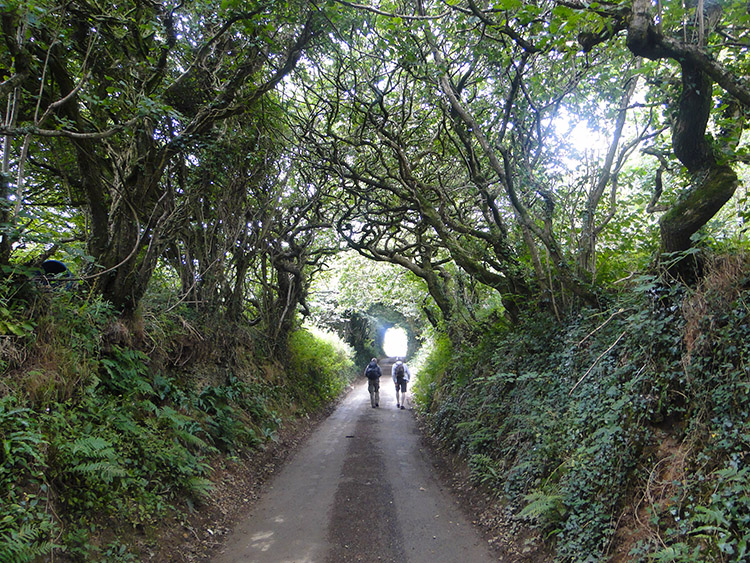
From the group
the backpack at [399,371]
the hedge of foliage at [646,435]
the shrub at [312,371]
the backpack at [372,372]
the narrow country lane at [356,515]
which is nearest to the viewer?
the hedge of foliage at [646,435]

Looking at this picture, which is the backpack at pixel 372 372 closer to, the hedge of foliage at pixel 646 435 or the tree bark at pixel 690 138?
the hedge of foliage at pixel 646 435

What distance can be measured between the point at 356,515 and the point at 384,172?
878 cm

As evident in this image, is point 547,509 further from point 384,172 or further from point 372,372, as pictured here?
point 372,372

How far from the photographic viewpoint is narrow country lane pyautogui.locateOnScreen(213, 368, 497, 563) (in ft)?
15.6

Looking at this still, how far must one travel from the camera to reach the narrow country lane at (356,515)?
4762mm

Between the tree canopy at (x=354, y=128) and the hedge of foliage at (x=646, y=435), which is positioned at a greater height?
the tree canopy at (x=354, y=128)

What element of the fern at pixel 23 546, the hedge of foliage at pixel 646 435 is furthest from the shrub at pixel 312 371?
the fern at pixel 23 546

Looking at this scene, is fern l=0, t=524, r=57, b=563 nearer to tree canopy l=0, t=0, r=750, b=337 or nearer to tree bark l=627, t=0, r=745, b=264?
tree canopy l=0, t=0, r=750, b=337

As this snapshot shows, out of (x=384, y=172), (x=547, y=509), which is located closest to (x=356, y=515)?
(x=547, y=509)

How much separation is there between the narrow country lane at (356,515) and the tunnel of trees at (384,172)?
95 cm

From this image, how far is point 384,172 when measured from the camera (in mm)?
11852

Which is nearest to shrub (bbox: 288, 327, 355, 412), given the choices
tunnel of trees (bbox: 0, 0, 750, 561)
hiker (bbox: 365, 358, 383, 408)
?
tunnel of trees (bbox: 0, 0, 750, 561)

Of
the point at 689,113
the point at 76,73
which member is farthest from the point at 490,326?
the point at 76,73

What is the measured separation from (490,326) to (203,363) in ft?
22.1
